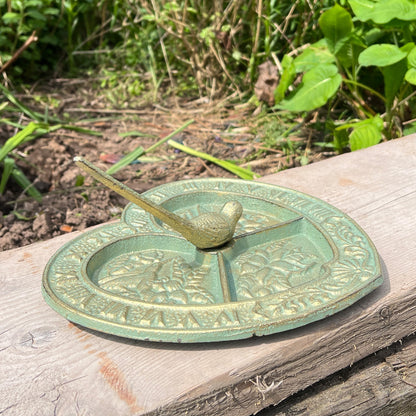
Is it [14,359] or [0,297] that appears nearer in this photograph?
[14,359]

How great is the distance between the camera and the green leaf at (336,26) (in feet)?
7.33

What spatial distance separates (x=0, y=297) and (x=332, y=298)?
68 cm

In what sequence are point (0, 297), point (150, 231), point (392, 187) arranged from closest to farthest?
point (0, 297), point (150, 231), point (392, 187)

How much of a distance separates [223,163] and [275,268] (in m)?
1.11

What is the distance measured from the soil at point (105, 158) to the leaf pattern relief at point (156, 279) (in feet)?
2.41

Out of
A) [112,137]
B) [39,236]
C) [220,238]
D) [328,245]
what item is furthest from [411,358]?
[112,137]

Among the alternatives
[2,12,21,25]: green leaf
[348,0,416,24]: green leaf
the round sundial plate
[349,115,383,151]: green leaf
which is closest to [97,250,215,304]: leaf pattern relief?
the round sundial plate

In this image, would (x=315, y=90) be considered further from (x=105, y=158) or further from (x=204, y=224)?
(x=204, y=224)

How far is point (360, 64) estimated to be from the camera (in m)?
2.12

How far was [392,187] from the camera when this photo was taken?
1631 millimetres

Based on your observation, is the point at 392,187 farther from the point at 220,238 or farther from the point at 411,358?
the point at 220,238

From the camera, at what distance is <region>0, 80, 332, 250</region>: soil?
2.03 metres

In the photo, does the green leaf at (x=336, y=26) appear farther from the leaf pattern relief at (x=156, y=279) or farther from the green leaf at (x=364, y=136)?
the leaf pattern relief at (x=156, y=279)

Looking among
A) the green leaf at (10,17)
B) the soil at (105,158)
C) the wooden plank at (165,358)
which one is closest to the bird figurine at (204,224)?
the wooden plank at (165,358)
